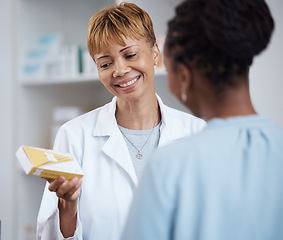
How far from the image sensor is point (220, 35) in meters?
0.54

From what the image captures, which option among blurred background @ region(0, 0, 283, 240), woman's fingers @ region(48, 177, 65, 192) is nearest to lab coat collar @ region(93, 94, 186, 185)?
→ woman's fingers @ region(48, 177, 65, 192)

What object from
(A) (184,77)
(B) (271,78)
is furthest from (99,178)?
(B) (271,78)

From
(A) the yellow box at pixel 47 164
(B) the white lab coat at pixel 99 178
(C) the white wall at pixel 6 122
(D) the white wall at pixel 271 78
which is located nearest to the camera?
(A) the yellow box at pixel 47 164

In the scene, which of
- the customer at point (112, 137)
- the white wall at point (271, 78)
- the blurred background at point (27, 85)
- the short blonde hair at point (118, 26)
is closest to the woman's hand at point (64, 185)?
the customer at point (112, 137)

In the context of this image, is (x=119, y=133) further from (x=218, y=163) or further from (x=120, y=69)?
(x=218, y=163)

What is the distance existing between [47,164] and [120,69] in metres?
0.40

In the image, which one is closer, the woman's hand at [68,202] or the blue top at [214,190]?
the blue top at [214,190]

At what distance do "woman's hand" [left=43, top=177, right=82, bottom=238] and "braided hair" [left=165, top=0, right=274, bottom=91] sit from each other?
421mm

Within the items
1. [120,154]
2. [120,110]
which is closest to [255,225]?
[120,154]

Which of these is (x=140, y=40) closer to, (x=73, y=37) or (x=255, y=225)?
(x=255, y=225)

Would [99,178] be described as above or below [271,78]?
below

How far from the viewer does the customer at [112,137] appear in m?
1.05

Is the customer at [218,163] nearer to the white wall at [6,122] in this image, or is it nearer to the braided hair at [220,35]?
the braided hair at [220,35]

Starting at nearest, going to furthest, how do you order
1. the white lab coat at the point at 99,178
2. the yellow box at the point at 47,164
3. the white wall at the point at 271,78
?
the yellow box at the point at 47,164 → the white lab coat at the point at 99,178 → the white wall at the point at 271,78
